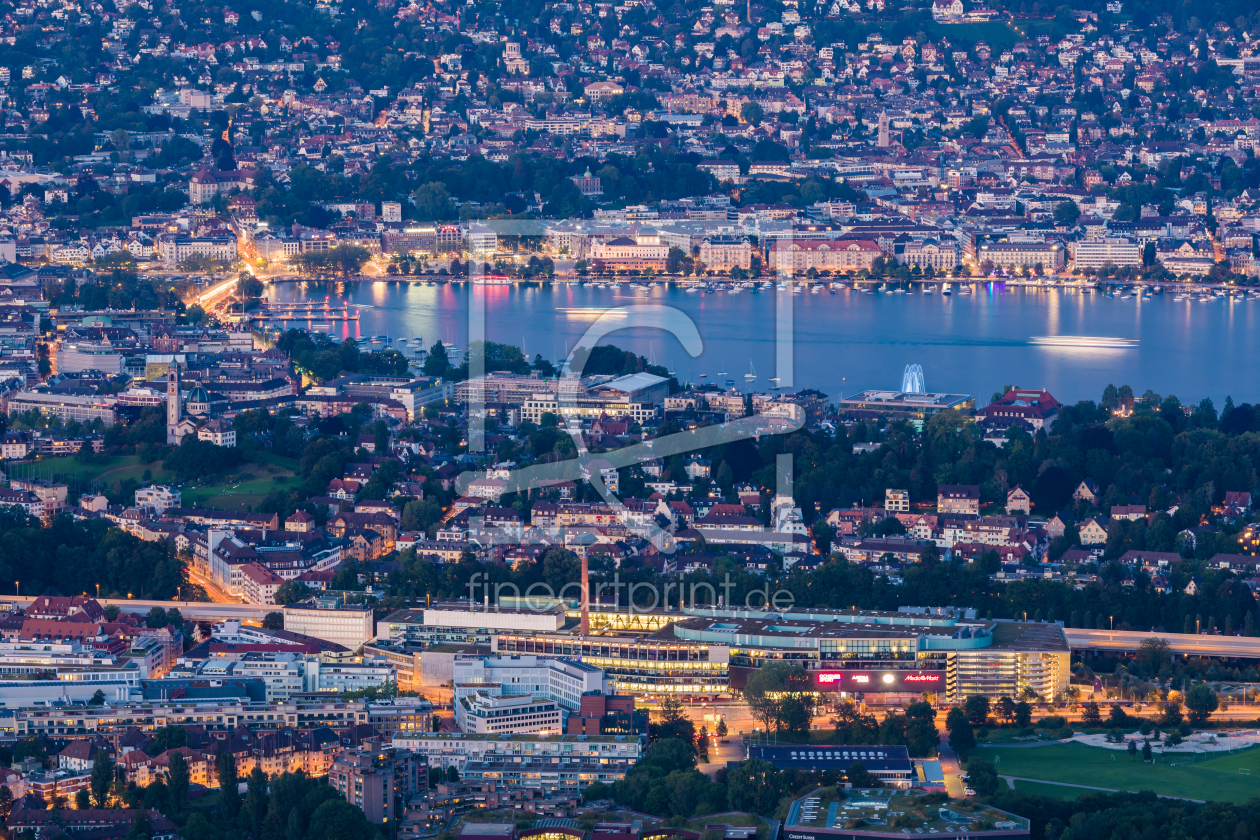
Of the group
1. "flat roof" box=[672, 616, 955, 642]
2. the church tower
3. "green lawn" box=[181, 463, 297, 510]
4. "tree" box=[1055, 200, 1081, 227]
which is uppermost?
"tree" box=[1055, 200, 1081, 227]

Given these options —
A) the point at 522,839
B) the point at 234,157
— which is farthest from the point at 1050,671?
the point at 234,157

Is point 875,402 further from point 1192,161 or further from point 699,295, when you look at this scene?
point 1192,161

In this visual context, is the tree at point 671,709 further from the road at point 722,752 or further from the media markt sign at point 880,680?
the media markt sign at point 880,680

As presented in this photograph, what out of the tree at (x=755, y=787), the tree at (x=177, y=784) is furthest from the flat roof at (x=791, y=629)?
the tree at (x=177, y=784)

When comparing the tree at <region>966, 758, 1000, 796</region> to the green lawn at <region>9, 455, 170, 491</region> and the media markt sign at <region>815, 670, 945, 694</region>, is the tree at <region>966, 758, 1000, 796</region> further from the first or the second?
the green lawn at <region>9, 455, 170, 491</region>

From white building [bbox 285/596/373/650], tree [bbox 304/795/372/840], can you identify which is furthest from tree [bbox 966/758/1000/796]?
white building [bbox 285/596/373/650]

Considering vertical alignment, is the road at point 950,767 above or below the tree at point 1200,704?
below

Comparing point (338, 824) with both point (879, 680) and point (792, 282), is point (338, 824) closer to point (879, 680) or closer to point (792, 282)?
point (879, 680)
